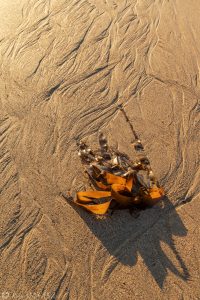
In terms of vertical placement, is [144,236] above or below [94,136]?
below

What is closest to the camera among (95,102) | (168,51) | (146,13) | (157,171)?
(157,171)

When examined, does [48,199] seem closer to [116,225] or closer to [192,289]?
[116,225]

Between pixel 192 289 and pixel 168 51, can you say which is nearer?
pixel 192 289

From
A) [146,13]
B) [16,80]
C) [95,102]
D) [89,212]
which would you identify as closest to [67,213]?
[89,212]

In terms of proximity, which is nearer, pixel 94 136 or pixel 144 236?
pixel 144 236

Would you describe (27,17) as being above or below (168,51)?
above
